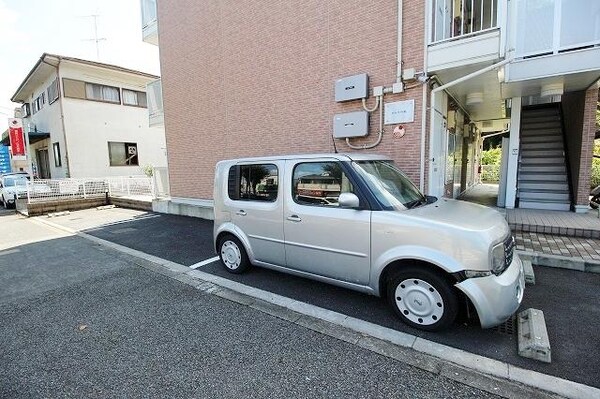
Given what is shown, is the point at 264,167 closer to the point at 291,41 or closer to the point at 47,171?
the point at 291,41

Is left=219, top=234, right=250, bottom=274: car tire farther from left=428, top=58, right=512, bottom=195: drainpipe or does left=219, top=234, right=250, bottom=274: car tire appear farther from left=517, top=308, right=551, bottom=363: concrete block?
left=428, top=58, right=512, bottom=195: drainpipe

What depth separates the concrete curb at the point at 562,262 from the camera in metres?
4.18

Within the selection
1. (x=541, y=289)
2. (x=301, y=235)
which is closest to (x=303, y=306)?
(x=301, y=235)

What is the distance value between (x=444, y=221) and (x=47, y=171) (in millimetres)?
25914

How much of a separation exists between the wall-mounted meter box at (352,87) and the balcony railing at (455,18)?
1425mm

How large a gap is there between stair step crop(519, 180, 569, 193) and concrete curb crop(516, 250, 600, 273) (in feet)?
13.0

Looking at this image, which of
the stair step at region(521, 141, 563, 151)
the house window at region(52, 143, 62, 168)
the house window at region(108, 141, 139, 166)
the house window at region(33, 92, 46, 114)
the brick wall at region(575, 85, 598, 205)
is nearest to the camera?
the brick wall at region(575, 85, 598, 205)

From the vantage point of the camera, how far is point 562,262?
14.3 feet

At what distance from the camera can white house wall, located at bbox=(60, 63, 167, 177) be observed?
16516 millimetres

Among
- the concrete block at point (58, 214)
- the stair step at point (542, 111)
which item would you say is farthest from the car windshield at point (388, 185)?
the concrete block at point (58, 214)

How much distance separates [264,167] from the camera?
412cm

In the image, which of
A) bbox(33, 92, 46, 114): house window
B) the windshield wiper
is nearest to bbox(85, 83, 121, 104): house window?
bbox(33, 92, 46, 114): house window

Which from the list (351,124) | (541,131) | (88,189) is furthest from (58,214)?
(541,131)

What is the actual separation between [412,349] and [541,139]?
9.17m
